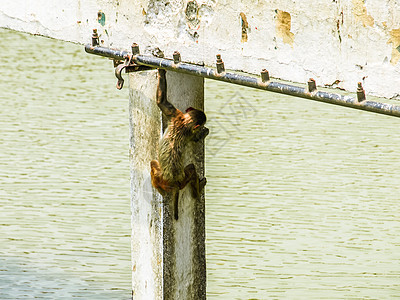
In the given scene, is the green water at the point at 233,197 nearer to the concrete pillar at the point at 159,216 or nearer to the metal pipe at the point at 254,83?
the concrete pillar at the point at 159,216

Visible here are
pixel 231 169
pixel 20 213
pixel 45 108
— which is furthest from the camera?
pixel 45 108

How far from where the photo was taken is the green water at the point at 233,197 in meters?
Answer: 5.69

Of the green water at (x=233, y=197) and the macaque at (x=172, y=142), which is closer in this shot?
the macaque at (x=172, y=142)

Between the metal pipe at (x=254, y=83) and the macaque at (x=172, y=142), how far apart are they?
18 centimetres

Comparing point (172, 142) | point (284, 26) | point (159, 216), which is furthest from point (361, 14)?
point (159, 216)

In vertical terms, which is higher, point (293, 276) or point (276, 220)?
point (276, 220)

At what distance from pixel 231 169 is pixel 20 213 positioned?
5.73ft

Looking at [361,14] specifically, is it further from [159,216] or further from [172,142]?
[159,216]

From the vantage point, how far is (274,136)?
823 cm

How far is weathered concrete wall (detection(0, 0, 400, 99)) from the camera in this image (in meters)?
3.38

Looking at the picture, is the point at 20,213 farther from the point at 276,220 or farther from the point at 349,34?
the point at 349,34

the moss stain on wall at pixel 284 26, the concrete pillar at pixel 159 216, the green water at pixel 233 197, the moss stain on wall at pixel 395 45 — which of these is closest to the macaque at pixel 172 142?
the concrete pillar at pixel 159 216

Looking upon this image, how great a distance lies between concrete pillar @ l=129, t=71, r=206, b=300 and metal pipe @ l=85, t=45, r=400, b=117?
20 centimetres

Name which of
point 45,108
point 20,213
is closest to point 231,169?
point 20,213
